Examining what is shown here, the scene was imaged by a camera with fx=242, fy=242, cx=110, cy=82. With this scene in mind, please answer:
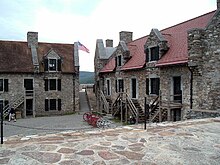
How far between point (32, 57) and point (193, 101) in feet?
67.0

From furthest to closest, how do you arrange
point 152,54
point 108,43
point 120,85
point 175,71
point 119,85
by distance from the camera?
point 108,43
point 119,85
point 120,85
point 152,54
point 175,71

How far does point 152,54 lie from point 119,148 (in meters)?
15.1

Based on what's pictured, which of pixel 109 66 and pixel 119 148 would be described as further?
pixel 109 66

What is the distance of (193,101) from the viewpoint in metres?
14.2

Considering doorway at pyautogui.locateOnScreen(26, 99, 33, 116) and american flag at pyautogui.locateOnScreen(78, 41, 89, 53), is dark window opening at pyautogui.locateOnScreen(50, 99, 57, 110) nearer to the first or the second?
doorway at pyautogui.locateOnScreen(26, 99, 33, 116)

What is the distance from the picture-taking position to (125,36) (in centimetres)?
3016

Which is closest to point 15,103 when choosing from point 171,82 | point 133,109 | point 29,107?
point 29,107

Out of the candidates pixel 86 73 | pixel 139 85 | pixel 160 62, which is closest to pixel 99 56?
pixel 139 85

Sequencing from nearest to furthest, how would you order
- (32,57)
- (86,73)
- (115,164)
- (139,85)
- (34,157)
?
(115,164) → (34,157) → (139,85) → (32,57) → (86,73)

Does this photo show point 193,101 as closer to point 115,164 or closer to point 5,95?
point 115,164

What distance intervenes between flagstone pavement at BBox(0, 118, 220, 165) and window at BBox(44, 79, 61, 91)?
22.9m

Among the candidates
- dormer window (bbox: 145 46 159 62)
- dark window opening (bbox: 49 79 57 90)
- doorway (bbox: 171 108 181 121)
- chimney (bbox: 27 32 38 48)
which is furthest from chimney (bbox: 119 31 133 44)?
doorway (bbox: 171 108 181 121)

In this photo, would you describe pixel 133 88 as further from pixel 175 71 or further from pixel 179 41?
pixel 175 71

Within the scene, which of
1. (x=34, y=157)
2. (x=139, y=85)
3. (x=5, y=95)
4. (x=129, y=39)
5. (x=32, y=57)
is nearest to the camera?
(x=34, y=157)
